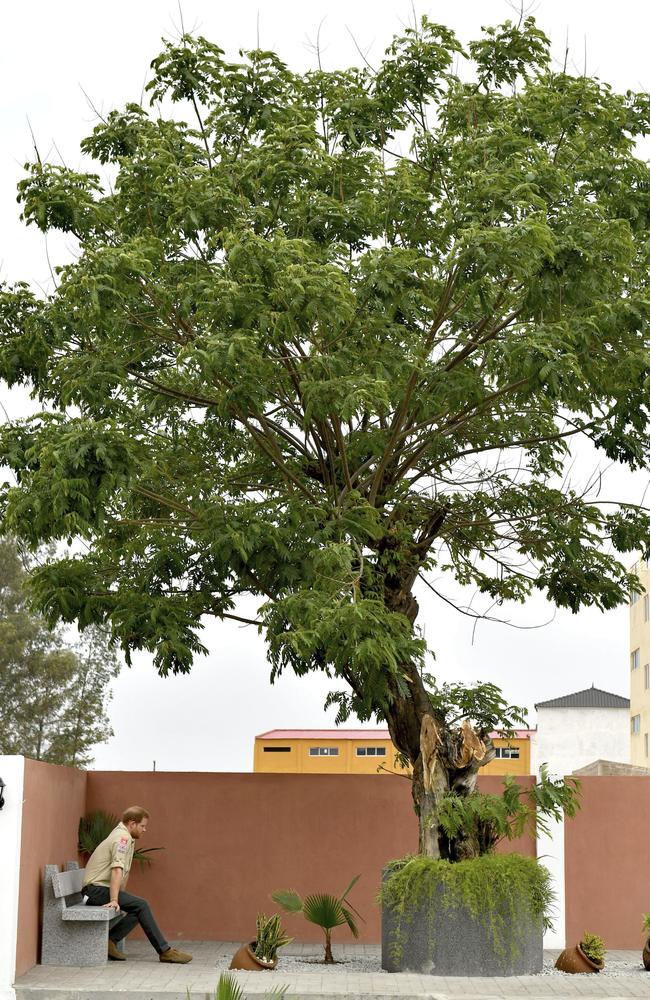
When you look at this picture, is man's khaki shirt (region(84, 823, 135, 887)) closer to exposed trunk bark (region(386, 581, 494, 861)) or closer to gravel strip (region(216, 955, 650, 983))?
gravel strip (region(216, 955, 650, 983))

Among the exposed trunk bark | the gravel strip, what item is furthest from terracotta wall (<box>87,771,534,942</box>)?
the exposed trunk bark

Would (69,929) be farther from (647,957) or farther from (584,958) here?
(647,957)

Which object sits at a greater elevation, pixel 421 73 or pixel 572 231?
pixel 421 73

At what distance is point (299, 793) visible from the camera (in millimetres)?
15008

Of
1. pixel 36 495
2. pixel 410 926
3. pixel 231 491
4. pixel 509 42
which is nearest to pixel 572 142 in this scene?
pixel 509 42

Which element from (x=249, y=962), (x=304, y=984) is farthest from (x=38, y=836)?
(x=304, y=984)

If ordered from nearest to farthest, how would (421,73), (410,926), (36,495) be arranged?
(36,495) < (410,926) < (421,73)

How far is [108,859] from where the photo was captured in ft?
39.2

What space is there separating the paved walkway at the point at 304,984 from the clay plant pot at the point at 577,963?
15cm

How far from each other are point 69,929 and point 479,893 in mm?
3824

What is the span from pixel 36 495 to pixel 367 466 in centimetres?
410

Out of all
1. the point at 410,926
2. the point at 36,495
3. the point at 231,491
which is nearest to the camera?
the point at 36,495

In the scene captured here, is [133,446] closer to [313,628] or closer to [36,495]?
[36,495]

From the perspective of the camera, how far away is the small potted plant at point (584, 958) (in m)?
12.3
